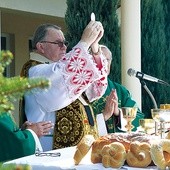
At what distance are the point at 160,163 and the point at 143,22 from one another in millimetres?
8099

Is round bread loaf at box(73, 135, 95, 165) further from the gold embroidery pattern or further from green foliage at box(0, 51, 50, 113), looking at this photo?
green foliage at box(0, 51, 50, 113)

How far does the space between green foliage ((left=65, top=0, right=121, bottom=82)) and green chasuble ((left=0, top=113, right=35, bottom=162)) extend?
558 centimetres

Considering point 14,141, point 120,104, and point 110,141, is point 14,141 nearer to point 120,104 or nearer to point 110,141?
point 110,141

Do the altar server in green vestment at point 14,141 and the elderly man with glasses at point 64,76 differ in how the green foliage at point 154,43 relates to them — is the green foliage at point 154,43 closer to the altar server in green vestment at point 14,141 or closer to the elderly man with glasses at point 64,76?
the elderly man with glasses at point 64,76

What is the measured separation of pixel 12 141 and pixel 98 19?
237 inches

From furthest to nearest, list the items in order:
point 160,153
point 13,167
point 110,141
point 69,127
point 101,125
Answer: point 101,125 → point 69,127 → point 110,141 → point 160,153 → point 13,167

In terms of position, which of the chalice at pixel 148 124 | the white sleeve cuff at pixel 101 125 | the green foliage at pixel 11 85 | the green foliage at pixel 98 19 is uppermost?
the green foliage at pixel 98 19

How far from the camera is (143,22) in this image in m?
10.5

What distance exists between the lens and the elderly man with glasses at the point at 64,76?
3824mm

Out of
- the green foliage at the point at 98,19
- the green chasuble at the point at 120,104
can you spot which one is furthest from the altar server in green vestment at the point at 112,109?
the green foliage at the point at 98,19

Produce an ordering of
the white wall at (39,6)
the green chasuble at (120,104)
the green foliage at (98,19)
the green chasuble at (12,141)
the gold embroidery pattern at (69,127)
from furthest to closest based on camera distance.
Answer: the white wall at (39,6)
the green foliage at (98,19)
the green chasuble at (120,104)
the gold embroidery pattern at (69,127)
the green chasuble at (12,141)

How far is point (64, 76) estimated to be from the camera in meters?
3.83

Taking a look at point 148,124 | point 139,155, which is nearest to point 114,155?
point 139,155

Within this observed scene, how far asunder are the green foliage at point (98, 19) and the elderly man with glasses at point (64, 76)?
4816mm
